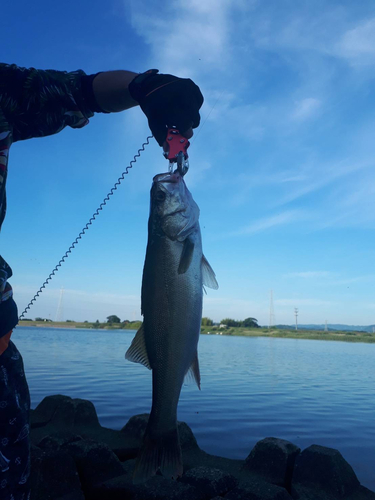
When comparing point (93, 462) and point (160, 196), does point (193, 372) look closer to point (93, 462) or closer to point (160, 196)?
point (160, 196)

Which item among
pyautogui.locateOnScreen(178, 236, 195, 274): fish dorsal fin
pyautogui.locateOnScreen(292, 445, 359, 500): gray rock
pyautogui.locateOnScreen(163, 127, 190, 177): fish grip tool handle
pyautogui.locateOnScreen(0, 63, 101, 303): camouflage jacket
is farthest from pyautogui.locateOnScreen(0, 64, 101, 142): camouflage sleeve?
pyautogui.locateOnScreen(292, 445, 359, 500): gray rock

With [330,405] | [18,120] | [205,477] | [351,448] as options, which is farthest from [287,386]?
[18,120]

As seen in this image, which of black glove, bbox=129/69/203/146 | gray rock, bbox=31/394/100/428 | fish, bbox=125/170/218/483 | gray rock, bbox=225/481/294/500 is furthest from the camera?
gray rock, bbox=31/394/100/428

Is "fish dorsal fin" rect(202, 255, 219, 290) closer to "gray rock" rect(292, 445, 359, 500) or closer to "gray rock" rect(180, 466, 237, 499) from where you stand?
"gray rock" rect(180, 466, 237, 499)

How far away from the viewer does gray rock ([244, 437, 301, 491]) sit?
5625 millimetres

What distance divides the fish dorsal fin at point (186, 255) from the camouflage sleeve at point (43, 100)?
3.85ft

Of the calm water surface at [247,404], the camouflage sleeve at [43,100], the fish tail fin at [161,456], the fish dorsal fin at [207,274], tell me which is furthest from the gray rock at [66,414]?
the camouflage sleeve at [43,100]

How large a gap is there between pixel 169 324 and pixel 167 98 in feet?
5.47

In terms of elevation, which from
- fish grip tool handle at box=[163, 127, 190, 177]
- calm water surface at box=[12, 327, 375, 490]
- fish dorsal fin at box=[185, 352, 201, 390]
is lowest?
calm water surface at box=[12, 327, 375, 490]

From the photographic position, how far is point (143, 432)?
277 inches

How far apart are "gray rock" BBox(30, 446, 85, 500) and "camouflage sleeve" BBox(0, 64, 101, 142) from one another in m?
3.92

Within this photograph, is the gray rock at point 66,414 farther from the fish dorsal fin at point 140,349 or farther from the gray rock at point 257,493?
the fish dorsal fin at point 140,349

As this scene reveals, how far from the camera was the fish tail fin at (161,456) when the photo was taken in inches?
110

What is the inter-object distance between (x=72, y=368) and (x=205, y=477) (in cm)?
2020
